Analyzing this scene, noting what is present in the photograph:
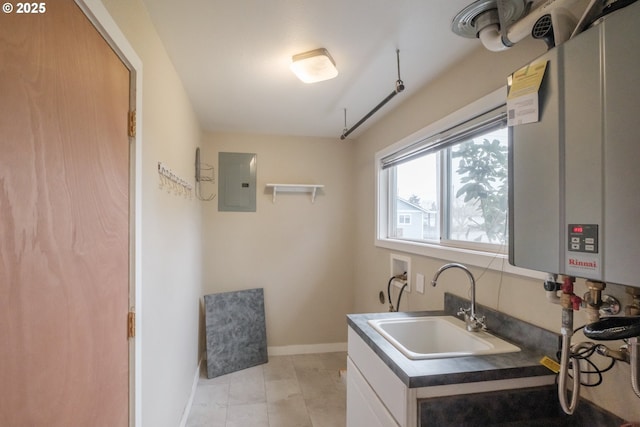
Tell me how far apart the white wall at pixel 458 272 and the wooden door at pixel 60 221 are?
1.60 metres

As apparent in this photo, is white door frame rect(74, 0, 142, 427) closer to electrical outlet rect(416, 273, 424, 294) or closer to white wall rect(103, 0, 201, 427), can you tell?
white wall rect(103, 0, 201, 427)

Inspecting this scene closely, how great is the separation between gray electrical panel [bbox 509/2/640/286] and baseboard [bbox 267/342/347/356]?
→ 296cm

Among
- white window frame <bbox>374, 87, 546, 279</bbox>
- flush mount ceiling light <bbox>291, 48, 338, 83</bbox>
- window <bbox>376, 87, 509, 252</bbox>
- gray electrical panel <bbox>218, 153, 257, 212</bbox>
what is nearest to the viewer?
white window frame <bbox>374, 87, 546, 279</bbox>

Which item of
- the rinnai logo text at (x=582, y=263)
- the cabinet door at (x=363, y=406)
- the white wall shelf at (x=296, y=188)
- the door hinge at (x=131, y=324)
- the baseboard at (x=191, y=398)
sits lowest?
the baseboard at (x=191, y=398)

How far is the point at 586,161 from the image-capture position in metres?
0.83

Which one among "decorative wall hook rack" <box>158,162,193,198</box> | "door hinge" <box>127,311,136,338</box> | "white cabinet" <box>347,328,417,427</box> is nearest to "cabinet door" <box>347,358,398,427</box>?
"white cabinet" <box>347,328,417,427</box>

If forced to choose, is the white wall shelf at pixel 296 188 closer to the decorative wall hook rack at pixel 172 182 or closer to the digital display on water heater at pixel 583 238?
the decorative wall hook rack at pixel 172 182

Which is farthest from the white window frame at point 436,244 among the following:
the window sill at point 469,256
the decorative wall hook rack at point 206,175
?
the decorative wall hook rack at point 206,175

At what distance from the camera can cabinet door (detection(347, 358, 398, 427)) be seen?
1.28 metres

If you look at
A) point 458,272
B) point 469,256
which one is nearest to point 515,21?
point 469,256

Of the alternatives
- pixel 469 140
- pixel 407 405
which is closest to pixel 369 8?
pixel 469 140

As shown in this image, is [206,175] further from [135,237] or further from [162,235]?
[135,237]

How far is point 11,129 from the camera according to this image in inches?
25.2

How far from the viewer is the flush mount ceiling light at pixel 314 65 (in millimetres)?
1736
